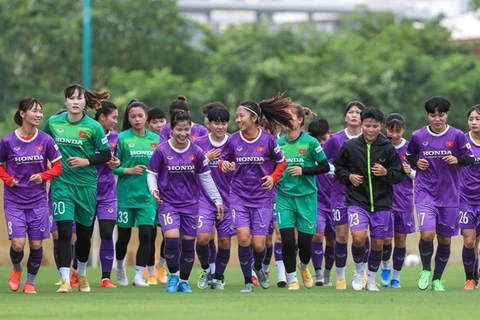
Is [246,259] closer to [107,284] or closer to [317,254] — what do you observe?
[107,284]

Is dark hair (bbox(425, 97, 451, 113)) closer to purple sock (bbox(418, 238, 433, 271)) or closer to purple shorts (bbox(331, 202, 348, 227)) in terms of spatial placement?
purple sock (bbox(418, 238, 433, 271))

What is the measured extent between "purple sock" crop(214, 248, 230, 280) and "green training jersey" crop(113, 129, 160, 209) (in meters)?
1.38

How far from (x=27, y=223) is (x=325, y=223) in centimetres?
449

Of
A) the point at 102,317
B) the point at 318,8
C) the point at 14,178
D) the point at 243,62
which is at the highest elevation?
the point at 318,8

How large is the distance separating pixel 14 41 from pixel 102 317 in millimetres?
43603

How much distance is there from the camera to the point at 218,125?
680 inches

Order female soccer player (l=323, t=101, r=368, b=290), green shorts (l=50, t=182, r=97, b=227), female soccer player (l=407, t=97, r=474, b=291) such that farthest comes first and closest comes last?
female soccer player (l=323, t=101, r=368, b=290) < female soccer player (l=407, t=97, r=474, b=291) < green shorts (l=50, t=182, r=97, b=227)

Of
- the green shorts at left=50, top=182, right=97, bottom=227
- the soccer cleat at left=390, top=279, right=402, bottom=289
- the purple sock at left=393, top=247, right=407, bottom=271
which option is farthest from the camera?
the purple sock at left=393, top=247, right=407, bottom=271

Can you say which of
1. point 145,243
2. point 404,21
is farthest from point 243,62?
point 145,243

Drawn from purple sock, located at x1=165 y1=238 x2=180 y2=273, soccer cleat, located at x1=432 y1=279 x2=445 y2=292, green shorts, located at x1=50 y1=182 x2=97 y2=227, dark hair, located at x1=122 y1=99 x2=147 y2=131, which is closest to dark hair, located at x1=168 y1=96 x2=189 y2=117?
dark hair, located at x1=122 y1=99 x2=147 y2=131

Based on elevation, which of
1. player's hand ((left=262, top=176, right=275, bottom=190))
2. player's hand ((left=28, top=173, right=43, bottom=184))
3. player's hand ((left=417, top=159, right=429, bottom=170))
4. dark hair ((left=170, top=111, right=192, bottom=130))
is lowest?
player's hand ((left=262, top=176, right=275, bottom=190))

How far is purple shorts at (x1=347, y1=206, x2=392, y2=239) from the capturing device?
16.7 metres

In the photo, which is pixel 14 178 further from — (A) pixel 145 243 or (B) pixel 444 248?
(B) pixel 444 248

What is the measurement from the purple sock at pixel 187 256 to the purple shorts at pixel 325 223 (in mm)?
2710
